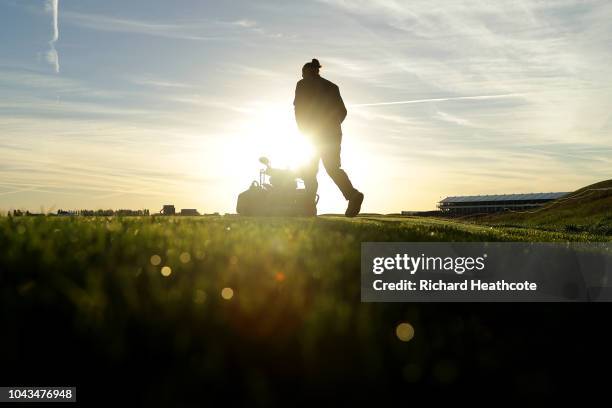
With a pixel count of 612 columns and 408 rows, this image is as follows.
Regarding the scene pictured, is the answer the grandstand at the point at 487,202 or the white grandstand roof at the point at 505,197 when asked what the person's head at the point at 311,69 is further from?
the white grandstand roof at the point at 505,197

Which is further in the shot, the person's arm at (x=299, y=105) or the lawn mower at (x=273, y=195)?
the lawn mower at (x=273, y=195)

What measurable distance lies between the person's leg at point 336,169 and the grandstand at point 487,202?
116m

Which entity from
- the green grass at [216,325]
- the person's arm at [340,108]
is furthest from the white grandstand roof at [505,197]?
the green grass at [216,325]

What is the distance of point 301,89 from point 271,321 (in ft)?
40.7

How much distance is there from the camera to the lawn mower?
20484mm

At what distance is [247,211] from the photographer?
21.1 metres

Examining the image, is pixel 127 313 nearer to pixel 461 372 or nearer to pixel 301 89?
pixel 461 372

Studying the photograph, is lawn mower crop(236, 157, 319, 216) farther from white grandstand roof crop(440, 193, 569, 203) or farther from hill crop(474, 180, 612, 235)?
white grandstand roof crop(440, 193, 569, 203)

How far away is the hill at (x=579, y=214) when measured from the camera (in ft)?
150

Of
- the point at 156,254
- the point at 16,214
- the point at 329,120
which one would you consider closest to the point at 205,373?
the point at 156,254

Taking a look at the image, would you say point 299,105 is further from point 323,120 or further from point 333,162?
point 333,162

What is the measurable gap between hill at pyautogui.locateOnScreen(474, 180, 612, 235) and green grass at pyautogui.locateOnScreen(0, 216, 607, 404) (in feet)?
128

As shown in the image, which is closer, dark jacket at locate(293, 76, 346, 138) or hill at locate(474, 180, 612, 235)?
dark jacket at locate(293, 76, 346, 138)

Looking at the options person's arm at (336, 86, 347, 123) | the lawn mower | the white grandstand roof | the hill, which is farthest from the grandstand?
person's arm at (336, 86, 347, 123)
